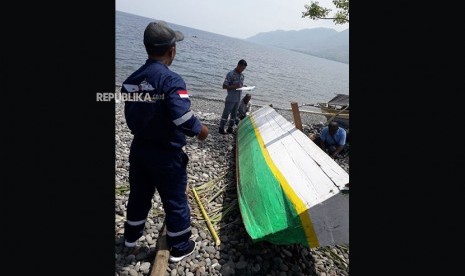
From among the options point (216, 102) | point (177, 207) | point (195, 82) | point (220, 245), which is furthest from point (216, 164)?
point (195, 82)

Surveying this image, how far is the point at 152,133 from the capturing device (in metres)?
3.01

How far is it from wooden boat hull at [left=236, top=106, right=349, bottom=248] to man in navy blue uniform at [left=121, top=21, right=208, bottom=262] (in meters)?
0.96

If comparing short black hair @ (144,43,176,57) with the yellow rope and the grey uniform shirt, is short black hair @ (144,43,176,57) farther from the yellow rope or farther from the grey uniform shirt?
the grey uniform shirt

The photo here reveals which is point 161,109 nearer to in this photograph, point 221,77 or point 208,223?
point 208,223

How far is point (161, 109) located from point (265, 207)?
5.79 ft

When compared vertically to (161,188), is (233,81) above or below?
above

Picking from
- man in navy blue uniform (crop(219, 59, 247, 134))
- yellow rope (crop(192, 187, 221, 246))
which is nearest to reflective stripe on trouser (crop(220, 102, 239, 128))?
man in navy blue uniform (crop(219, 59, 247, 134))

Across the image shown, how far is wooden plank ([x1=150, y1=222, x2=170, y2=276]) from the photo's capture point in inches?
123

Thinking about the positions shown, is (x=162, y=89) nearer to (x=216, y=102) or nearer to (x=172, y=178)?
(x=172, y=178)

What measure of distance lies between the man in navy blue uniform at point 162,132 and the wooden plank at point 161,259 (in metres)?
0.10

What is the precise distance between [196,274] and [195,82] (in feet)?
86.4

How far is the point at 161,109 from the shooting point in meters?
2.96

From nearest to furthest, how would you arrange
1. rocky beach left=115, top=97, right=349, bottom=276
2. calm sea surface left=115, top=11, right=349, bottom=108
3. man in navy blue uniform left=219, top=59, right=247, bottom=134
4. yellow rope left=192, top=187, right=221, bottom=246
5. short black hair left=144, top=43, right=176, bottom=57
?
short black hair left=144, top=43, right=176, bottom=57 → rocky beach left=115, top=97, right=349, bottom=276 → yellow rope left=192, top=187, right=221, bottom=246 → man in navy blue uniform left=219, top=59, right=247, bottom=134 → calm sea surface left=115, top=11, right=349, bottom=108

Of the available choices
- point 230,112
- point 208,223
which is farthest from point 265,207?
point 230,112
